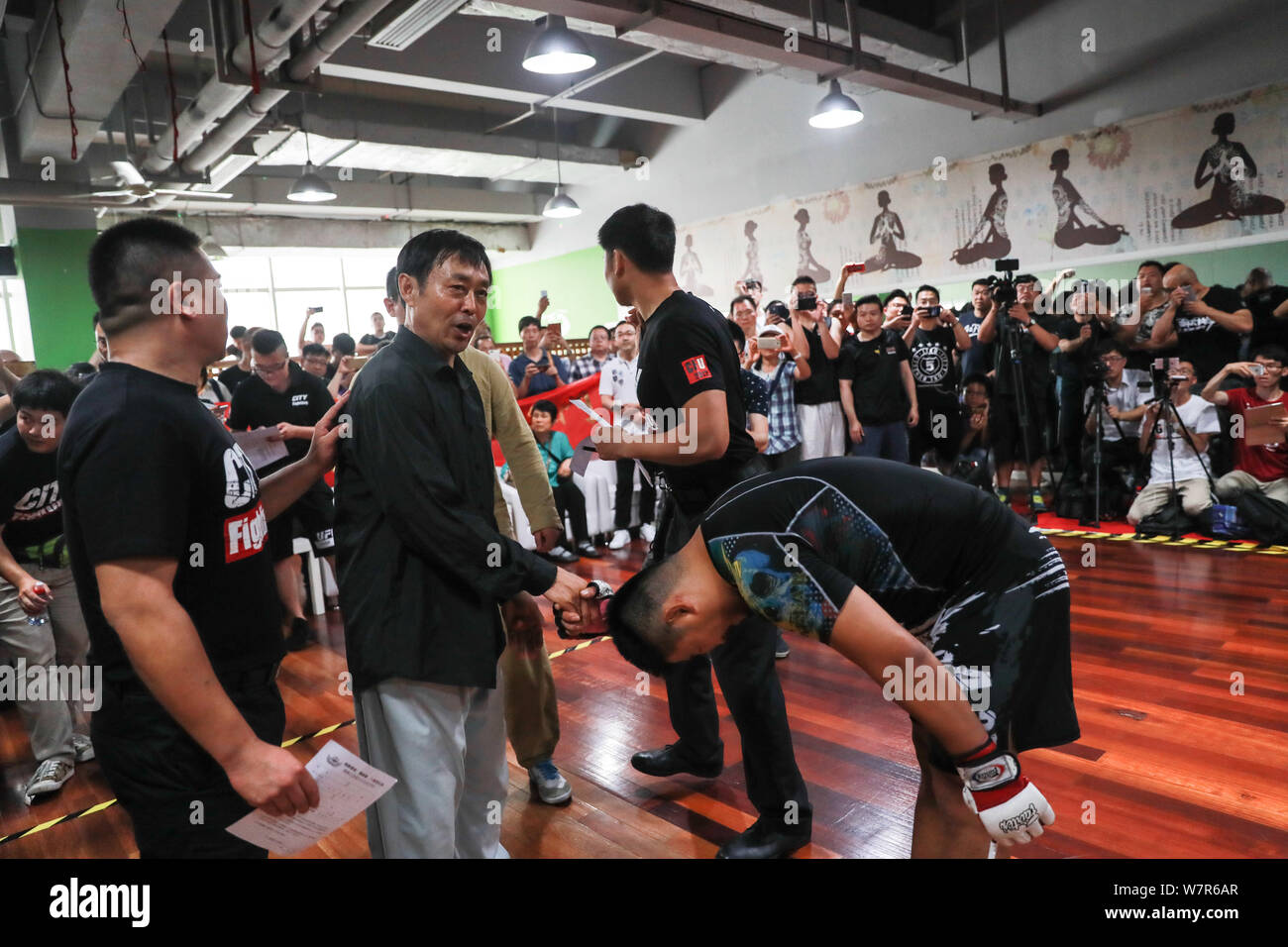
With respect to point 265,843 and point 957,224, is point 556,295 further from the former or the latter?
point 265,843

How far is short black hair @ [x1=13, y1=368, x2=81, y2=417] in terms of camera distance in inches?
108

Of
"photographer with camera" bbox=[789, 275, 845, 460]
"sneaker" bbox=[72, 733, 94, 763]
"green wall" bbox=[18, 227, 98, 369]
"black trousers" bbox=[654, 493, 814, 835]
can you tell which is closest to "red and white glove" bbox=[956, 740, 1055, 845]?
"black trousers" bbox=[654, 493, 814, 835]

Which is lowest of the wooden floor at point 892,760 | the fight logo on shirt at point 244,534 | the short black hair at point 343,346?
the wooden floor at point 892,760

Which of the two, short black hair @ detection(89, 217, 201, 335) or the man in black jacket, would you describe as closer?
short black hair @ detection(89, 217, 201, 335)

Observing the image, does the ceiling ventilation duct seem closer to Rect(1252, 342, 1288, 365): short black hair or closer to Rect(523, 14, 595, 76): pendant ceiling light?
Rect(523, 14, 595, 76): pendant ceiling light

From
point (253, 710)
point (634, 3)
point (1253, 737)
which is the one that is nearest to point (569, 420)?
point (634, 3)

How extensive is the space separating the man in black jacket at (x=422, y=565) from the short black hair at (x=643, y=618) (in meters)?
0.31

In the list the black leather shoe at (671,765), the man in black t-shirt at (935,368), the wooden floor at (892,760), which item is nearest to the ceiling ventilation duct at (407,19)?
the man in black t-shirt at (935,368)

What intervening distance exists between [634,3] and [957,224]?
4662 mm

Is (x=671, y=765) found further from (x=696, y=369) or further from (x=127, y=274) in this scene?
(x=127, y=274)

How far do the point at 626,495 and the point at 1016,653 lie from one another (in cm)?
496

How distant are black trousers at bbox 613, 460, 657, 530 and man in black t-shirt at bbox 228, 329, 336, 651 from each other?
2350mm

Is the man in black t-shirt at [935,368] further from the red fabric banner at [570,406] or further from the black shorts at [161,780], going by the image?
the black shorts at [161,780]

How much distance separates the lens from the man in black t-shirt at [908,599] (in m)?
1.28
